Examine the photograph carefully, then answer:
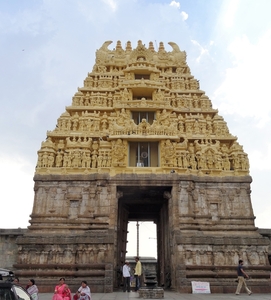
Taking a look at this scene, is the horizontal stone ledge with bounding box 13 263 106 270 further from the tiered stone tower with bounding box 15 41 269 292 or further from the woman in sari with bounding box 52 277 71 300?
the woman in sari with bounding box 52 277 71 300

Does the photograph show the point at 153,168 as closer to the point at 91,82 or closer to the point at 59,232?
the point at 59,232

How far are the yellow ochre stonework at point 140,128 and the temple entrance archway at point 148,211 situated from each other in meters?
1.68

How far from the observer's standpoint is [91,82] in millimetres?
27125

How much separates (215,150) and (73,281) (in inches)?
506

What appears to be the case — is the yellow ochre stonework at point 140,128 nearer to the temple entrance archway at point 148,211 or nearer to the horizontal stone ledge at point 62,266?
the temple entrance archway at point 148,211

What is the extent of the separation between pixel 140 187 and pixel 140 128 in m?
4.33

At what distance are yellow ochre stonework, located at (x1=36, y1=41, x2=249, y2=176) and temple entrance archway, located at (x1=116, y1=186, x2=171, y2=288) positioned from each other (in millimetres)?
1685

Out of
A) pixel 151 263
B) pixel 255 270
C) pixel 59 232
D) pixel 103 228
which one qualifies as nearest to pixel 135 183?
pixel 103 228

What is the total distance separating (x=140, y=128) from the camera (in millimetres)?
22672

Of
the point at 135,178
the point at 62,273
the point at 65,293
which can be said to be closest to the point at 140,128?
the point at 135,178

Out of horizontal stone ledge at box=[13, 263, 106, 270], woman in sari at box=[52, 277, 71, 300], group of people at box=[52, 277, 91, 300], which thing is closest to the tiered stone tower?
horizontal stone ledge at box=[13, 263, 106, 270]

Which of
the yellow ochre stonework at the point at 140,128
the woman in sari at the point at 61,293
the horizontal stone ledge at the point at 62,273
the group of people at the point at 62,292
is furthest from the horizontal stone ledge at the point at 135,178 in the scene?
the woman in sari at the point at 61,293

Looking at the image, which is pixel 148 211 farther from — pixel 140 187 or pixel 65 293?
pixel 65 293

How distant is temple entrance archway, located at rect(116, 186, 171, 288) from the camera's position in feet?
71.5
